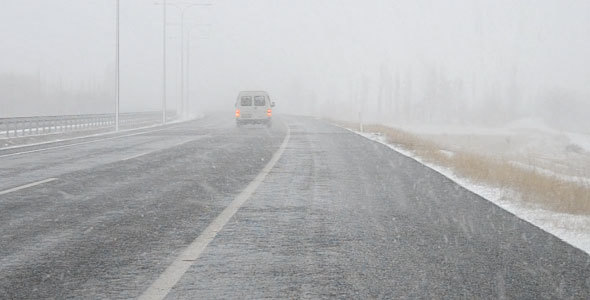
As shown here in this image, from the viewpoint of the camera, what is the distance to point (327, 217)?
6.66 m

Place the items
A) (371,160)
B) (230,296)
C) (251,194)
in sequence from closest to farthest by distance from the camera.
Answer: (230,296), (251,194), (371,160)

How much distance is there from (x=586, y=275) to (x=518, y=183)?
559 centimetres

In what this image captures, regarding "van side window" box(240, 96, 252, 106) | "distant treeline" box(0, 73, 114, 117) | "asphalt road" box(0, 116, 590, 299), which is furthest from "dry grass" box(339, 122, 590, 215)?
"distant treeline" box(0, 73, 114, 117)

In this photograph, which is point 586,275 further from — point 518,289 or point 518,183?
point 518,183

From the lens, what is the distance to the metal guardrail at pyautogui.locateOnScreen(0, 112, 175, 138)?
75.1 ft

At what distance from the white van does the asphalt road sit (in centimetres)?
2184

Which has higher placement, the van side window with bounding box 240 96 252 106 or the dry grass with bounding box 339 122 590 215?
the van side window with bounding box 240 96 252 106

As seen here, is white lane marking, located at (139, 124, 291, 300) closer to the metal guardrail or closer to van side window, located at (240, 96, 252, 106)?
the metal guardrail

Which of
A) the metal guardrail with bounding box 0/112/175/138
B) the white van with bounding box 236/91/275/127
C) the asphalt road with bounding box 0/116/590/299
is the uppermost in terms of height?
the white van with bounding box 236/91/275/127

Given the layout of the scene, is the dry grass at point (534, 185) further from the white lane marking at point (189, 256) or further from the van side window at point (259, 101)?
the van side window at point (259, 101)

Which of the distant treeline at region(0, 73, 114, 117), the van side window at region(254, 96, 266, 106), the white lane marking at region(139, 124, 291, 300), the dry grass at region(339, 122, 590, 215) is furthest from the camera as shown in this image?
the distant treeline at region(0, 73, 114, 117)

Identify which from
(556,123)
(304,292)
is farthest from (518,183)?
(556,123)

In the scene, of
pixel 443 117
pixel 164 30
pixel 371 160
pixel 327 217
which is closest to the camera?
pixel 327 217

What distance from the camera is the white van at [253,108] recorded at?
32219mm
